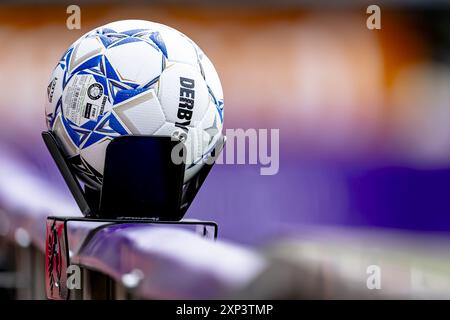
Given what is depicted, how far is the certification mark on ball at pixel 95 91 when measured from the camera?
136 centimetres

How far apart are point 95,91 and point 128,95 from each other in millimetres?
58

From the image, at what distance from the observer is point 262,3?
4.47 metres

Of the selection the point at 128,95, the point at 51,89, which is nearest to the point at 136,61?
the point at 128,95

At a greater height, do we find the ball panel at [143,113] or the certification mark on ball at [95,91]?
the certification mark on ball at [95,91]

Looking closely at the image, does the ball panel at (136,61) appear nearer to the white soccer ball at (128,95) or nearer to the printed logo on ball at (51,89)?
the white soccer ball at (128,95)

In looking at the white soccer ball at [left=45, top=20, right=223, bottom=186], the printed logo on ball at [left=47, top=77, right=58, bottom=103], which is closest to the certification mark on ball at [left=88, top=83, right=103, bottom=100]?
the white soccer ball at [left=45, top=20, right=223, bottom=186]

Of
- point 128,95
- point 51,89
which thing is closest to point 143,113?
point 128,95

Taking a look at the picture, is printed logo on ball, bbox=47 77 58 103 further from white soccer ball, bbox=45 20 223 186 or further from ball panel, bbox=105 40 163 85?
ball panel, bbox=105 40 163 85

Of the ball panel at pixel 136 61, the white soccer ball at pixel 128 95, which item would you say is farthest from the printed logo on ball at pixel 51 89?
the ball panel at pixel 136 61

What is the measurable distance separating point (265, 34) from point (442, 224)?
1373 mm

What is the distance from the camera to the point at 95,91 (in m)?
1.37

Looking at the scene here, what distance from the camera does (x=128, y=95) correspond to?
136cm

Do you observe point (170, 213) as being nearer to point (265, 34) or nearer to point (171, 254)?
point (171, 254)

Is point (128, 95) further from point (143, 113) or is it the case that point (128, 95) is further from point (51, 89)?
point (51, 89)
